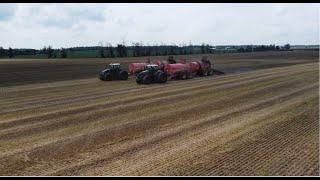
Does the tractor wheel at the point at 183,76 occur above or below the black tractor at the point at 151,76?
below

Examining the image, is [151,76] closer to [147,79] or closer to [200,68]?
[147,79]

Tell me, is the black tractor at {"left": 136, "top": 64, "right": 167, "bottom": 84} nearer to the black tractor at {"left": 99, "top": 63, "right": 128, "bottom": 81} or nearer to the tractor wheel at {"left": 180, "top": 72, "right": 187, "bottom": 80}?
the black tractor at {"left": 99, "top": 63, "right": 128, "bottom": 81}

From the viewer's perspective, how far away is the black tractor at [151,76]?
30.3 meters

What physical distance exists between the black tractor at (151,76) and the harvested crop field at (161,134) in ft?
23.2

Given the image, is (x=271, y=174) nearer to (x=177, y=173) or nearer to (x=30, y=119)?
(x=177, y=173)

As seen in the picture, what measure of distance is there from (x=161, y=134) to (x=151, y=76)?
1738 cm

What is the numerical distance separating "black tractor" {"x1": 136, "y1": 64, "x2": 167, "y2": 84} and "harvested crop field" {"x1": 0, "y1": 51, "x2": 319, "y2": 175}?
708 centimetres

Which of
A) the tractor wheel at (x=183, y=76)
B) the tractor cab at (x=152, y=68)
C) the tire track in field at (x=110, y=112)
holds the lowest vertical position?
the tractor wheel at (x=183, y=76)

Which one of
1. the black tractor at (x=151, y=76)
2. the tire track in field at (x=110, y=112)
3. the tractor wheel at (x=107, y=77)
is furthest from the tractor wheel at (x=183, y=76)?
the tire track in field at (x=110, y=112)

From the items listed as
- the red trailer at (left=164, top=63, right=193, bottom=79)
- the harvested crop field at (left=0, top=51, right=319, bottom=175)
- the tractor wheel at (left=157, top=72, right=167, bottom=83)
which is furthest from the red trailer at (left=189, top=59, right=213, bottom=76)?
the harvested crop field at (left=0, top=51, right=319, bottom=175)

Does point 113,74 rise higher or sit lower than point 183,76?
higher

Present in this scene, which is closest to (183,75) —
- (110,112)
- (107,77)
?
(107,77)

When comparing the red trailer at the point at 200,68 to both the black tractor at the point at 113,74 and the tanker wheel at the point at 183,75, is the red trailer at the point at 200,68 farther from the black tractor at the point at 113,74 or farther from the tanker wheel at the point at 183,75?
the black tractor at the point at 113,74

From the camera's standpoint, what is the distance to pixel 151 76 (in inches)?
1207
